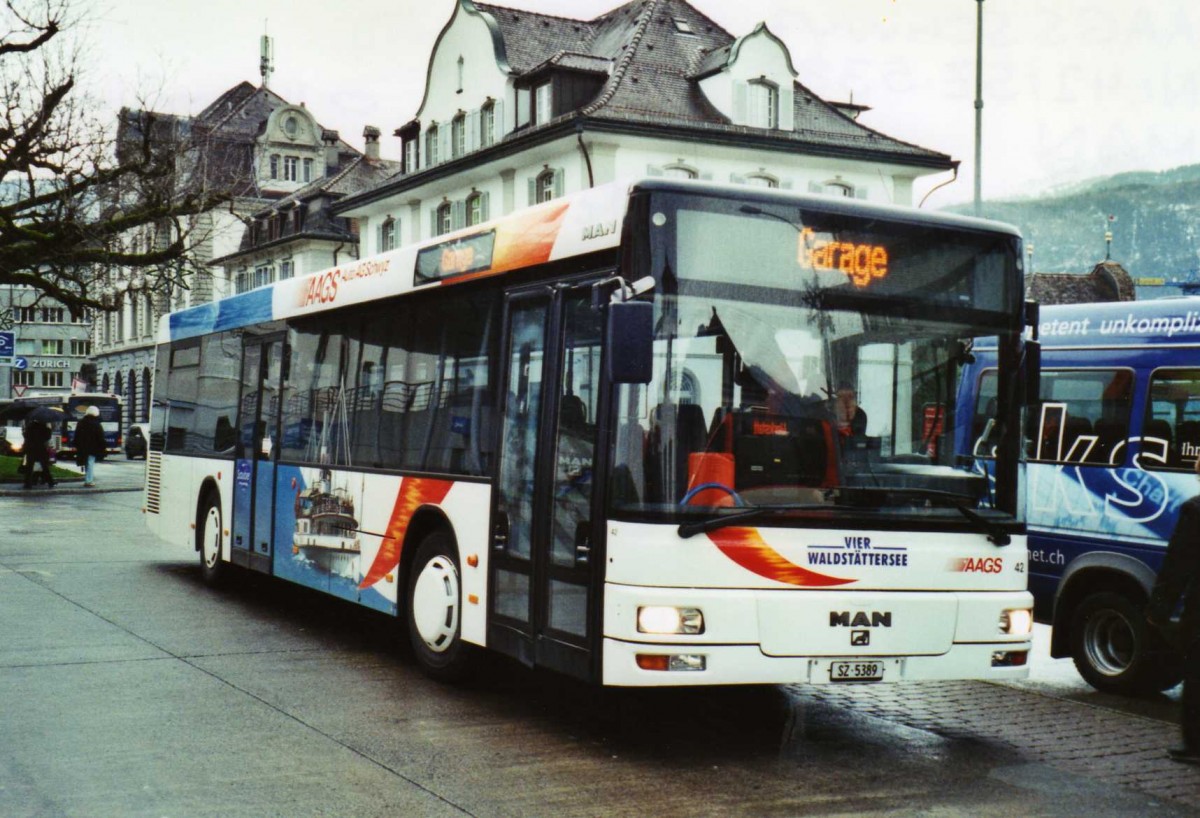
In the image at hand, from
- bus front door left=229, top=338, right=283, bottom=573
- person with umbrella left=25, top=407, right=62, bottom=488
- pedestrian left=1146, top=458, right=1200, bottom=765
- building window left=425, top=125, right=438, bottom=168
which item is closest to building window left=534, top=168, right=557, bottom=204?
building window left=425, top=125, right=438, bottom=168

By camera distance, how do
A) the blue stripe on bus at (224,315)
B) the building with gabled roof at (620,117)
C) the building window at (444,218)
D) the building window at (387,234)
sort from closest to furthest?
the blue stripe on bus at (224,315)
the building with gabled roof at (620,117)
the building window at (444,218)
the building window at (387,234)

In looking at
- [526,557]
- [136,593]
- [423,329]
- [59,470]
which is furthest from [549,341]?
[59,470]

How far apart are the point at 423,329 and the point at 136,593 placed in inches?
214

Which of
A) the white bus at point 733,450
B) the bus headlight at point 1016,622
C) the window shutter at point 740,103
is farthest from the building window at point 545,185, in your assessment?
the bus headlight at point 1016,622

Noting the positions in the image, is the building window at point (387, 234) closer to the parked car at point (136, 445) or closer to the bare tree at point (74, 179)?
the parked car at point (136, 445)

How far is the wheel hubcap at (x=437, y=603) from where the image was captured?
30.4 feet

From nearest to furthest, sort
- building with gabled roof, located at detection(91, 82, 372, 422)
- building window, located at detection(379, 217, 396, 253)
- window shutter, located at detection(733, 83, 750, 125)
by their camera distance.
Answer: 1. window shutter, located at detection(733, 83, 750, 125)
2. building window, located at detection(379, 217, 396, 253)
3. building with gabled roof, located at detection(91, 82, 372, 422)

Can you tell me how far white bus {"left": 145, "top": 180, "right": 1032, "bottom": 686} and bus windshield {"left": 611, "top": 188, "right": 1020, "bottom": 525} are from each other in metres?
0.01

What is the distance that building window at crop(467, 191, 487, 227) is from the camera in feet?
157

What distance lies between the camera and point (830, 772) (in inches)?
285

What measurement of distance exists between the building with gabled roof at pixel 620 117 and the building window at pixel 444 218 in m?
0.07

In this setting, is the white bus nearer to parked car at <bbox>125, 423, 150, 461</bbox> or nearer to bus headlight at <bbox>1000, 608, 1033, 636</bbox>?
bus headlight at <bbox>1000, 608, 1033, 636</bbox>

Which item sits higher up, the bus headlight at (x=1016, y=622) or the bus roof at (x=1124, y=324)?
the bus roof at (x=1124, y=324)

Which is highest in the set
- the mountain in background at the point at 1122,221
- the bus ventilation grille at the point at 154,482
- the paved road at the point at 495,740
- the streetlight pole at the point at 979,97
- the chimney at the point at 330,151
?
the mountain in background at the point at 1122,221
